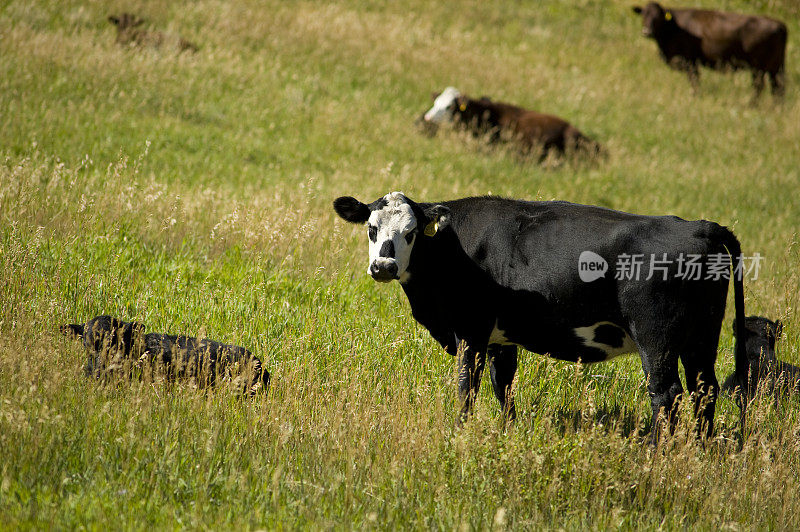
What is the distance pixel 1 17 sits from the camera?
50.9 feet

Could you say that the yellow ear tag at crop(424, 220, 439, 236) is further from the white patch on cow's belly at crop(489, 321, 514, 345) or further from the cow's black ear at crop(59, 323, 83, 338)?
the cow's black ear at crop(59, 323, 83, 338)

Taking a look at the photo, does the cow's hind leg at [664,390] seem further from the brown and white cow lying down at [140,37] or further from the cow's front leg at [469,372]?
the brown and white cow lying down at [140,37]

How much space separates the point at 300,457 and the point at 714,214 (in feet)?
37.7

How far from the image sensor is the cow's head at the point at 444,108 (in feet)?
52.6

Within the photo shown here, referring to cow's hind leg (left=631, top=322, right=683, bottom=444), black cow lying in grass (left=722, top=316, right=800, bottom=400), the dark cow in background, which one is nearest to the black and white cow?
cow's hind leg (left=631, top=322, right=683, bottom=444)

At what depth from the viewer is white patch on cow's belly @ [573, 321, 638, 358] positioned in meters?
5.12

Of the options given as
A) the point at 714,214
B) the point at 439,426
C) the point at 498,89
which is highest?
the point at 498,89

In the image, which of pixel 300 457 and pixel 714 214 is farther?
pixel 714 214

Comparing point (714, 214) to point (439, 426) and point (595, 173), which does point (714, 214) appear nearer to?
point (595, 173)

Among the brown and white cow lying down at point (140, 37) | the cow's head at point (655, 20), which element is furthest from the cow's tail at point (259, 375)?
the cow's head at point (655, 20)

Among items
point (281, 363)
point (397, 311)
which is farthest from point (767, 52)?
point (281, 363)

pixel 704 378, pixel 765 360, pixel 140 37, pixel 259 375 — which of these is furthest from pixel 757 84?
pixel 259 375

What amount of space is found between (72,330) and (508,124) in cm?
1234

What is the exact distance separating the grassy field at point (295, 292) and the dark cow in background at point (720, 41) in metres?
4.43
